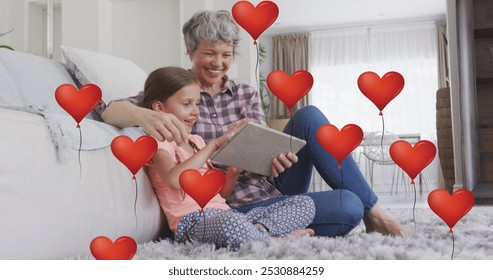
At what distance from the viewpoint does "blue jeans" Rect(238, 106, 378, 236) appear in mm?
1446

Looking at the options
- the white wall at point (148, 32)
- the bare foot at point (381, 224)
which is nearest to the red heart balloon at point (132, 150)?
the bare foot at point (381, 224)

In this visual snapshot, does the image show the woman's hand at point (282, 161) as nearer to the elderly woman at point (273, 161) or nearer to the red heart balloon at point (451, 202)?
A: the elderly woman at point (273, 161)

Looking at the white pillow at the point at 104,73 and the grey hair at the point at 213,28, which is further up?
the grey hair at the point at 213,28

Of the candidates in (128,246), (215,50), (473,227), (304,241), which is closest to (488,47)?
(473,227)

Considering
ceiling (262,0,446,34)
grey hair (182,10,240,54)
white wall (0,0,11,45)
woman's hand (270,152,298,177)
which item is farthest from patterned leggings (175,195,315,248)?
ceiling (262,0,446,34)

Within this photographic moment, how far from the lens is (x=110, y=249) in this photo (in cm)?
93

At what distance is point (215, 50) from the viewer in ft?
5.11

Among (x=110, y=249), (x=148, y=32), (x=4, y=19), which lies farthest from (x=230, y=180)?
(x=4, y=19)

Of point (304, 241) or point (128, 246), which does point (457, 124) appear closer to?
point (304, 241)

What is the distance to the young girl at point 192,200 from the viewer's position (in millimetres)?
1229

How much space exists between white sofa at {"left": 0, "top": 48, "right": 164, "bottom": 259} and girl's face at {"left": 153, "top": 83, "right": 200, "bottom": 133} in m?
0.11

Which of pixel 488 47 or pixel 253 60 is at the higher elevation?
pixel 253 60

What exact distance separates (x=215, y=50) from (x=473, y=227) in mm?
1005
